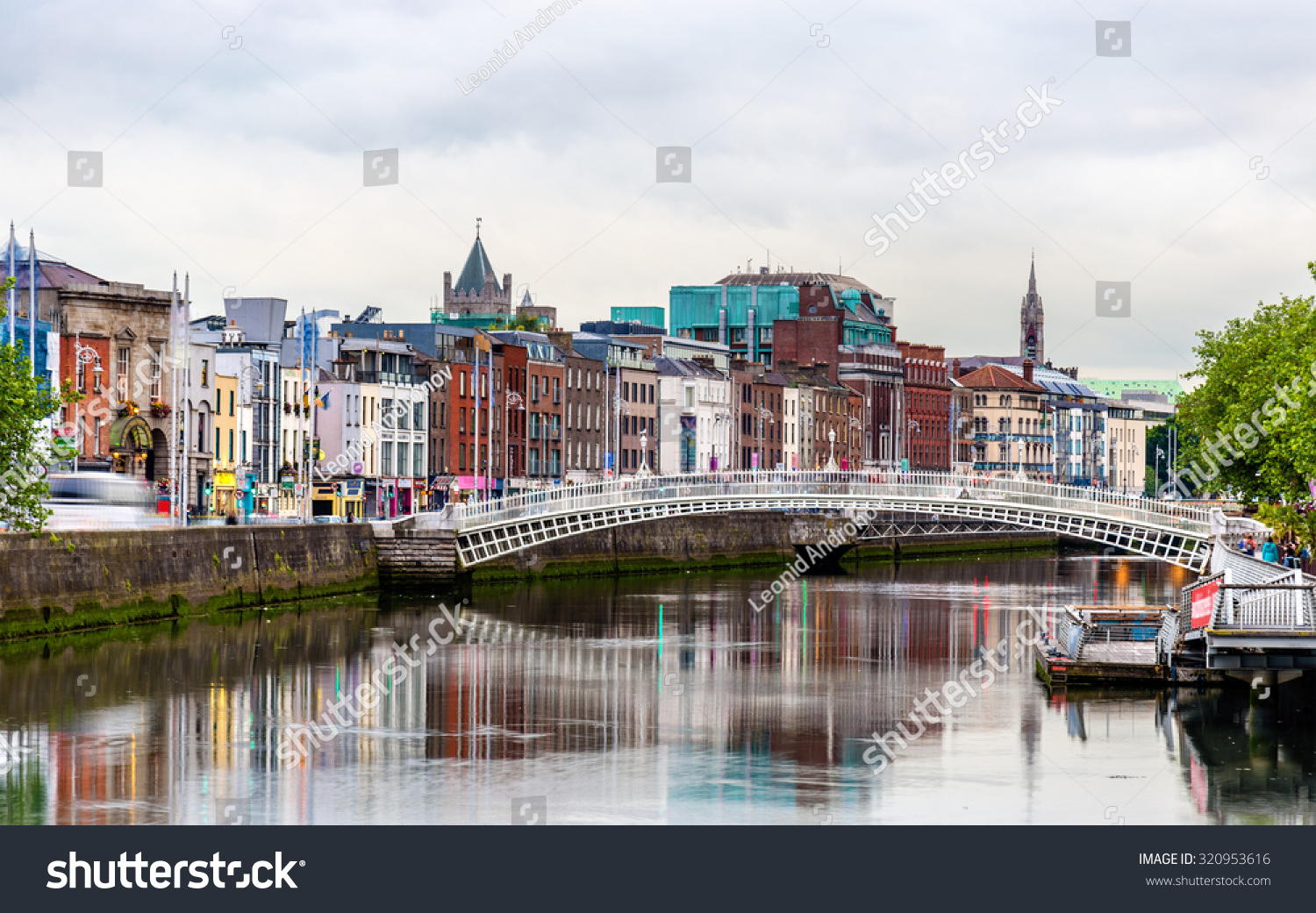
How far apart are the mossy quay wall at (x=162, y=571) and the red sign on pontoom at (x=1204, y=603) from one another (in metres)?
20.5

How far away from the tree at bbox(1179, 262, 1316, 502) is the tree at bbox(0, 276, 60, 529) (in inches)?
918

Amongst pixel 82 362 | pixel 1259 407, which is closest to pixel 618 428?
pixel 82 362

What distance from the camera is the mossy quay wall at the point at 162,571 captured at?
1556 inches

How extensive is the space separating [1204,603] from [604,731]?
9.30m

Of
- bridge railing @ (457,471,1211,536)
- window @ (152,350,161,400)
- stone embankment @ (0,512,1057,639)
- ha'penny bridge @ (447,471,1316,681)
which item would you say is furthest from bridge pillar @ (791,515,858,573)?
window @ (152,350,161,400)

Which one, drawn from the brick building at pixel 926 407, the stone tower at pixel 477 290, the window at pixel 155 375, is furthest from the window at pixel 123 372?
the stone tower at pixel 477 290

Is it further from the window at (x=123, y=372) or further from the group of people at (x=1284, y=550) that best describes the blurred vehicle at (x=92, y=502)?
the group of people at (x=1284, y=550)

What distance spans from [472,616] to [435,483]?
1236 inches

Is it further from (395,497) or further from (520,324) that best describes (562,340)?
(395,497)

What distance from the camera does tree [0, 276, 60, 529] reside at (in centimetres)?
3575

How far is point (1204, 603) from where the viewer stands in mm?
32438

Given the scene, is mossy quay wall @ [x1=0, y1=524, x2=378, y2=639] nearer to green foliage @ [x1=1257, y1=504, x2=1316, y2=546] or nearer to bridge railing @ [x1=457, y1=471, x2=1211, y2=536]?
bridge railing @ [x1=457, y1=471, x2=1211, y2=536]
